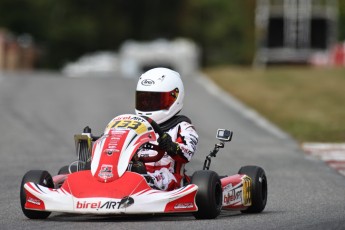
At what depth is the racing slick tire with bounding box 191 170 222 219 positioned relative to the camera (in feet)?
31.5

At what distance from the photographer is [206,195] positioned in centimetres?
961

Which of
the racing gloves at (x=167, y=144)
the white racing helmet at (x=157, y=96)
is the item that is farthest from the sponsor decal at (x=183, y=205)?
the white racing helmet at (x=157, y=96)

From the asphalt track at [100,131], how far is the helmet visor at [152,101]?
1.02 m

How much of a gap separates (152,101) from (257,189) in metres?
1.21

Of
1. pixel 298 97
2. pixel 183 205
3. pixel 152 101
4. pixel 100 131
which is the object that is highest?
pixel 152 101

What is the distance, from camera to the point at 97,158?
9703 mm

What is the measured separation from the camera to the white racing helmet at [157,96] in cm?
1054

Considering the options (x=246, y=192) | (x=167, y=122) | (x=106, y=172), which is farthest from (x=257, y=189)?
(x=106, y=172)

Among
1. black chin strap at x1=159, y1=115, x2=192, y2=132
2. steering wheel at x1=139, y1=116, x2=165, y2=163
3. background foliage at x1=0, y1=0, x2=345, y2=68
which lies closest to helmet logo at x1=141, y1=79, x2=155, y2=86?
black chin strap at x1=159, y1=115, x2=192, y2=132

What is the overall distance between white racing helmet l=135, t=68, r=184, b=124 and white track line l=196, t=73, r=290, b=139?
9.16m

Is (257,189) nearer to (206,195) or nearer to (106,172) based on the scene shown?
(206,195)

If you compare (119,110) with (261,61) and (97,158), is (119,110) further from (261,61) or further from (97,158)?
(261,61)

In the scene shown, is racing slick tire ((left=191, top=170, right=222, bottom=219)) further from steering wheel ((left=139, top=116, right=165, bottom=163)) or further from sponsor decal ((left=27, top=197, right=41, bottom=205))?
sponsor decal ((left=27, top=197, right=41, bottom=205))

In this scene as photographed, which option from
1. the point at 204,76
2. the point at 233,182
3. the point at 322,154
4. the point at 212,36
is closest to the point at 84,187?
the point at 233,182
